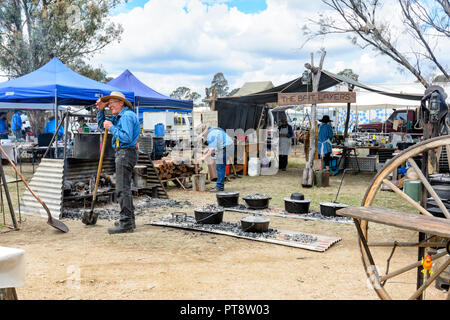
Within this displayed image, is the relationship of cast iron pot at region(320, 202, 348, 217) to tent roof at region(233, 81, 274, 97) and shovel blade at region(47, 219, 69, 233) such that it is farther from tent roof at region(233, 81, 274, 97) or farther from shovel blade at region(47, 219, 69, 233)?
tent roof at region(233, 81, 274, 97)

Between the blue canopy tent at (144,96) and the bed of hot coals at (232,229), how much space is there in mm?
6481

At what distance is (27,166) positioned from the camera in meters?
13.4

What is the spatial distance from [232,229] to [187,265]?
1587 millimetres

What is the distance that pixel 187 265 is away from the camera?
4.33m

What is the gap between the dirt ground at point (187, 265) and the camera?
3.59 meters

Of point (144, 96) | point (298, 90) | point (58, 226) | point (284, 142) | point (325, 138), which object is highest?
point (298, 90)

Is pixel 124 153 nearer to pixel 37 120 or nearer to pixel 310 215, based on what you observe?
pixel 310 215

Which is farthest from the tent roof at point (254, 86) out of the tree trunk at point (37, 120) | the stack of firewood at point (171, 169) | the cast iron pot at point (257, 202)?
the cast iron pot at point (257, 202)

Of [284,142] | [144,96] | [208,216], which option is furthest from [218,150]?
[284,142]

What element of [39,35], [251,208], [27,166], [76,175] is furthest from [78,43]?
[251,208]

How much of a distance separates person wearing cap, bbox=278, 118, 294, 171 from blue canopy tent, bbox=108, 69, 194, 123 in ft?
10.8

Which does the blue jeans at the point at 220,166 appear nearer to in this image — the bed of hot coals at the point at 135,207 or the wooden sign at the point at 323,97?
the bed of hot coals at the point at 135,207
